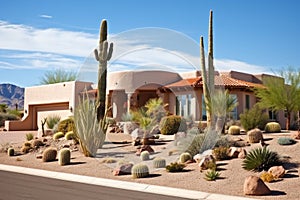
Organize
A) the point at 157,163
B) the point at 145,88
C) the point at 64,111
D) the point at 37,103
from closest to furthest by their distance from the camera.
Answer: the point at 157,163 < the point at 145,88 < the point at 64,111 < the point at 37,103

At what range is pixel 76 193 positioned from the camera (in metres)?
12.0

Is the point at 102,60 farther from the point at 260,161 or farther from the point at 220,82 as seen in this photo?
the point at 220,82

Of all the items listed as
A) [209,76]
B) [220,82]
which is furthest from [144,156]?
[220,82]

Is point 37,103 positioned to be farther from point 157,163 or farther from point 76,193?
point 76,193

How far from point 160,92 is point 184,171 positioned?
767 inches

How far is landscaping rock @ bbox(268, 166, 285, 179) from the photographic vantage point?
14.0 metres

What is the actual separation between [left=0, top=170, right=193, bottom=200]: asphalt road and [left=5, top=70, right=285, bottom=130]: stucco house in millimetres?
17553

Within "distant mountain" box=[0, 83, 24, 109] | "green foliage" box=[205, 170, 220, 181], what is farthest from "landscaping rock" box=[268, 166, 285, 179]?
"distant mountain" box=[0, 83, 24, 109]

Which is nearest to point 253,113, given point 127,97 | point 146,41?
point 146,41

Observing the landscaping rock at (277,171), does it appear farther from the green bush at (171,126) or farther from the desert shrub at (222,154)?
the green bush at (171,126)

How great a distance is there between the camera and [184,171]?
16.0 m

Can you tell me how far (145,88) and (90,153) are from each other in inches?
644

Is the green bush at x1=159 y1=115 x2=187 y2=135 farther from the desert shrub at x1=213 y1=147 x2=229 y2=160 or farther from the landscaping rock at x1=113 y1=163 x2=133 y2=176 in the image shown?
the landscaping rock at x1=113 y1=163 x2=133 y2=176

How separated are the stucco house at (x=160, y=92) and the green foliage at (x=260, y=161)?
1481 cm
